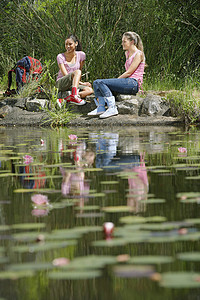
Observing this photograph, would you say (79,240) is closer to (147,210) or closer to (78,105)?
(147,210)

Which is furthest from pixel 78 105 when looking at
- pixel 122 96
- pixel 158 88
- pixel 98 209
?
pixel 98 209

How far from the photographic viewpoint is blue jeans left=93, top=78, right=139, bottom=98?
8.14m

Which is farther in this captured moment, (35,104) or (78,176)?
(35,104)

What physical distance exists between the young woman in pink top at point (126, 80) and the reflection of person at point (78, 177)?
158 inches

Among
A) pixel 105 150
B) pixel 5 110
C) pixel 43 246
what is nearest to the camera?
pixel 43 246

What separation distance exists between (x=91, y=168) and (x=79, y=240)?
1.57m

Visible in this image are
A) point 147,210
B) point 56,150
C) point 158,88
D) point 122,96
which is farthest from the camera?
point 158,88

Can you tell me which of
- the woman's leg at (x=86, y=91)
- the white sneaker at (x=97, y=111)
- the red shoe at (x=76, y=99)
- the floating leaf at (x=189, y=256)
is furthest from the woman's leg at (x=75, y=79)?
the floating leaf at (x=189, y=256)

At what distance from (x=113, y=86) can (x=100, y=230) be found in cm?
663

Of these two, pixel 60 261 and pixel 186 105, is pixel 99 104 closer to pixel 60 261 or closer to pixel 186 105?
pixel 186 105

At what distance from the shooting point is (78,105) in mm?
8984

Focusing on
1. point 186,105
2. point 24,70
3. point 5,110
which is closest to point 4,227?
point 186,105

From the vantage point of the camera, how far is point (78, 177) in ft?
9.55

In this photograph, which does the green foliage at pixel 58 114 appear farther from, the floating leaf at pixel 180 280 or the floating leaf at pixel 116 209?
the floating leaf at pixel 180 280
